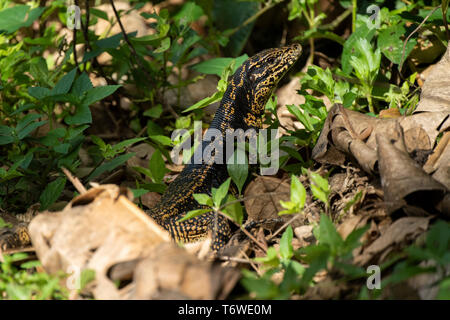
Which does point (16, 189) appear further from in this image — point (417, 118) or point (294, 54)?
point (417, 118)

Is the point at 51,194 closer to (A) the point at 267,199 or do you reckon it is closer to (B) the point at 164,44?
(A) the point at 267,199

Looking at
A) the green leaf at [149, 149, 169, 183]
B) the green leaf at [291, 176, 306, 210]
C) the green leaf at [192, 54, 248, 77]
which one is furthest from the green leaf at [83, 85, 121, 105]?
the green leaf at [291, 176, 306, 210]

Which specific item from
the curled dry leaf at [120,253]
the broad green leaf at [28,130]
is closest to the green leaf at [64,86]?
the broad green leaf at [28,130]

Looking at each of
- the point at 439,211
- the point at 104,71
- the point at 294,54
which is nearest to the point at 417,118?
the point at 439,211

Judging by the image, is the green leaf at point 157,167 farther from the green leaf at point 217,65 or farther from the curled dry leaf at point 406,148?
the curled dry leaf at point 406,148

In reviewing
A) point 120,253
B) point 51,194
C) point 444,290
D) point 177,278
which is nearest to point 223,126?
point 51,194

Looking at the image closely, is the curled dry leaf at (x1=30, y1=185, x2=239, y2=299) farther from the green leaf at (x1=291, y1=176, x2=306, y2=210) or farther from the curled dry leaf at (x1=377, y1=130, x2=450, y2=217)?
the curled dry leaf at (x1=377, y1=130, x2=450, y2=217)
